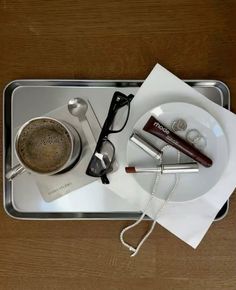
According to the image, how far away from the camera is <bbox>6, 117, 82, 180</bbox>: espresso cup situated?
1.71 ft

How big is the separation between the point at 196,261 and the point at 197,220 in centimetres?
6

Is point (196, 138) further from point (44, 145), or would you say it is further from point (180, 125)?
point (44, 145)

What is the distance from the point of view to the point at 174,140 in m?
0.54

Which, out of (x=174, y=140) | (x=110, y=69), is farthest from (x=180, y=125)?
(x=110, y=69)

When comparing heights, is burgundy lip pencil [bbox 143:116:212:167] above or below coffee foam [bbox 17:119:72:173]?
above

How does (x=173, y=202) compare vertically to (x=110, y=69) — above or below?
below

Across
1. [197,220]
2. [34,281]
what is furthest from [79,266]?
[197,220]

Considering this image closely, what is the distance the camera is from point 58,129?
0.53m

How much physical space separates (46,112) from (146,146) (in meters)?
0.15

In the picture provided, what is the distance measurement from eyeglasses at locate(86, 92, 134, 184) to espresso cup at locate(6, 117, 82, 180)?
1.9 inches

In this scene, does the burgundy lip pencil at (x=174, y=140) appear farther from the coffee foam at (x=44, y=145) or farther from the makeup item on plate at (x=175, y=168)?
the coffee foam at (x=44, y=145)

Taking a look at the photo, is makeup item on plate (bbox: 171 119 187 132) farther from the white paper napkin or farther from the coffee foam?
the coffee foam

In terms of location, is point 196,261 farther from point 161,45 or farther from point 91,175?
point 161,45

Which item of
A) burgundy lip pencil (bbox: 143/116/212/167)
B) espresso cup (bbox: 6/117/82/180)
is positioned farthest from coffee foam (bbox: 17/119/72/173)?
burgundy lip pencil (bbox: 143/116/212/167)
